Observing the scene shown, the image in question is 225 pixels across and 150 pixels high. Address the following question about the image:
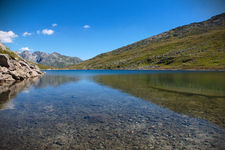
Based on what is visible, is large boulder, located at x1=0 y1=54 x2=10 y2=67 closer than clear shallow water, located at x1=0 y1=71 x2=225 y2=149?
No

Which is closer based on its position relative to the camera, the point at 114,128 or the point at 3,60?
the point at 114,128

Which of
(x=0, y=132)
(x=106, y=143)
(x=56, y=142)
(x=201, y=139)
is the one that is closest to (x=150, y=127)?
(x=201, y=139)

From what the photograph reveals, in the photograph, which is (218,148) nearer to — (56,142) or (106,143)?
(106,143)

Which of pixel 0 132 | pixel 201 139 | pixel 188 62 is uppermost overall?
pixel 188 62

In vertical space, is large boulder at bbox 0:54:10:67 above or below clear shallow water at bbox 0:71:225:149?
above

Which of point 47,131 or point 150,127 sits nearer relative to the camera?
point 47,131

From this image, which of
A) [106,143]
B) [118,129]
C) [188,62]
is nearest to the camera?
[106,143]

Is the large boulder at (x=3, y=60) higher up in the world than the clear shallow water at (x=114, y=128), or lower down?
higher up

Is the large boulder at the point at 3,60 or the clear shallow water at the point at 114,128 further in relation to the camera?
the large boulder at the point at 3,60

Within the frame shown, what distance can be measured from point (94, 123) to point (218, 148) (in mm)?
9652

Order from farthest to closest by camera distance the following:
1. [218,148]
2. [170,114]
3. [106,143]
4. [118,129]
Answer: [170,114] → [118,129] → [106,143] → [218,148]

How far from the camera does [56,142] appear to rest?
385 inches

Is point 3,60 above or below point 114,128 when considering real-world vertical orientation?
above

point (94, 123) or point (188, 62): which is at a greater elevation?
point (188, 62)
